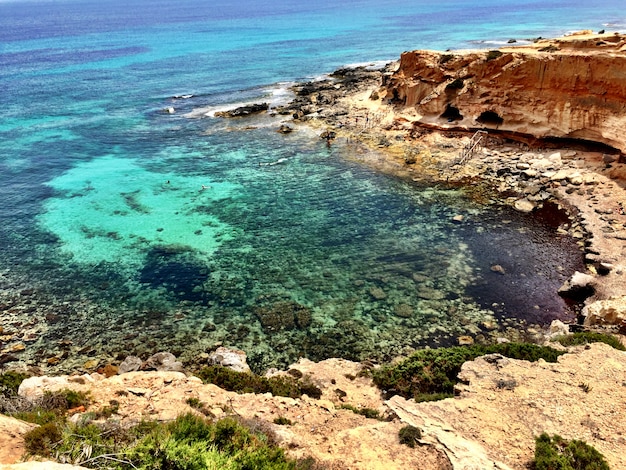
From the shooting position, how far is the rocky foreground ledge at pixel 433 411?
11.5 meters

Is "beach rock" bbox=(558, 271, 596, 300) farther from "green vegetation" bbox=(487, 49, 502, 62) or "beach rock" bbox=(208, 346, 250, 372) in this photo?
"green vegetation" bbox=(487, 49, 502, 62)

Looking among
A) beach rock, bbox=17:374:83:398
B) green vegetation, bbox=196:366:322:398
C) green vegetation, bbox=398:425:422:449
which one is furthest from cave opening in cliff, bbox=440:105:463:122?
beach rock, bbox=17:374:83:398

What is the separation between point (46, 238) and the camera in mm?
29719

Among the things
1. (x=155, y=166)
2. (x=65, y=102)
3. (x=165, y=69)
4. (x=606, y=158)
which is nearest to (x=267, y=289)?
(x=155, y=166)

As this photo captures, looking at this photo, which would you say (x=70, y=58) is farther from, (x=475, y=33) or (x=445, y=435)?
(x=445, y=435)

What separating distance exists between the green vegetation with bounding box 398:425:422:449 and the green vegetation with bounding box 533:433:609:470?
3.11m

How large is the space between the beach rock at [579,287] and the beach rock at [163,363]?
797 inches

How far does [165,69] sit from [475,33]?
78.0 metres

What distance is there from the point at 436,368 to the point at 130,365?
1335 cm

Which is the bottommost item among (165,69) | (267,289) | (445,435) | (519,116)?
(267,289)

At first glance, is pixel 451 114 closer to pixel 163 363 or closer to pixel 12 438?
pixel 163 363

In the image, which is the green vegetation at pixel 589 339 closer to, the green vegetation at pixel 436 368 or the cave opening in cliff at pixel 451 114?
the green vegetation at pixel 436 368

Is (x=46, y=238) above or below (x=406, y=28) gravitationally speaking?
below

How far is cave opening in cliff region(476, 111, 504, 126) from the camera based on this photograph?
128 ft
